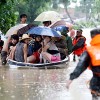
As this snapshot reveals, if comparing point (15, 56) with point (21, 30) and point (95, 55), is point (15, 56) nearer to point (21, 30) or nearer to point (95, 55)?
point (21, 30)

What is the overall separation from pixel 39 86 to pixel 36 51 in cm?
460

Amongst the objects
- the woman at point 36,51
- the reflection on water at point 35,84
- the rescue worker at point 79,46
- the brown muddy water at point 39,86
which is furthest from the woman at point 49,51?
the rescue worker at point 79,46

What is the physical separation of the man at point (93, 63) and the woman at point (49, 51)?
830cm

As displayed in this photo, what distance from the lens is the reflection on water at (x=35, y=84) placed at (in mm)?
8945

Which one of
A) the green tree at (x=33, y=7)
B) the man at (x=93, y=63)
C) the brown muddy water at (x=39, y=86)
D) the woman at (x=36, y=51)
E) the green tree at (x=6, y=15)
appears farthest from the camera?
the green tree at (x=33, y=7)

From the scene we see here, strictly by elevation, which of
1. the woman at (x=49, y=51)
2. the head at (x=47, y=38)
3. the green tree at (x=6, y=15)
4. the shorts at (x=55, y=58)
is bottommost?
the shorts at (x=55, y=58)

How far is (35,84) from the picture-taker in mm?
10594

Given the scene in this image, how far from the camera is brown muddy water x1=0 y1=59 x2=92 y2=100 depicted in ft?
29.2

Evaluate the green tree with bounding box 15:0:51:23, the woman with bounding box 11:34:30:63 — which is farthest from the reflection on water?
the green tree with bounding box 15:0:51:23

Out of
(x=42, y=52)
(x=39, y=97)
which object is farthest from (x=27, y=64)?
(x=39, y=97)

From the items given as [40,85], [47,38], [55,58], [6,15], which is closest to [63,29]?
[47,38]

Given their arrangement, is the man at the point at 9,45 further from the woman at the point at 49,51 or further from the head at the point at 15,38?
the woman at the point at 49,51

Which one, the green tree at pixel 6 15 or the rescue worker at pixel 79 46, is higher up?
the green tree at pixel 6 15

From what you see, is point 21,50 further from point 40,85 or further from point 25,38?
point 40,85
